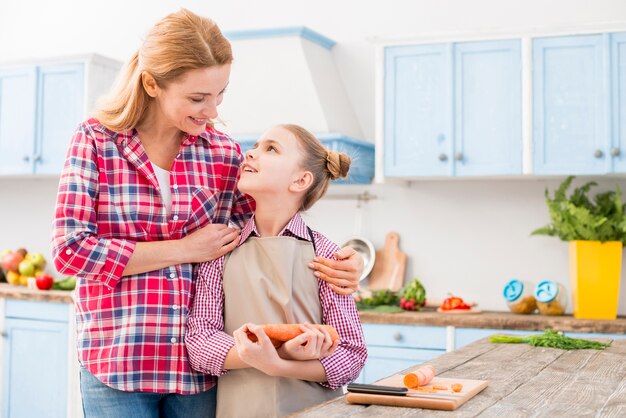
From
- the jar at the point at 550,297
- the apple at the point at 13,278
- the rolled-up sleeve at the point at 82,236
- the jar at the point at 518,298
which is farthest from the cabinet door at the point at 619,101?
the apple at the point at 13,278

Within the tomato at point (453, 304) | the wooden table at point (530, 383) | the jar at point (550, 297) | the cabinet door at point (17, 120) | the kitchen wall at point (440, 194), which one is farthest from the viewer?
the cabinet door at point (17, 120)

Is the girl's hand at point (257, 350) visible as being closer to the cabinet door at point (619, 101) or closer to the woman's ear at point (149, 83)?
the woman's ear at point (149, 83)

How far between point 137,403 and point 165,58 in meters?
0.75

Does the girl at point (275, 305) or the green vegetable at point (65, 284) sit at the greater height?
the girl at point (275, 305)

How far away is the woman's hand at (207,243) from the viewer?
1.85 m

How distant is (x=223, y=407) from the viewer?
180cm

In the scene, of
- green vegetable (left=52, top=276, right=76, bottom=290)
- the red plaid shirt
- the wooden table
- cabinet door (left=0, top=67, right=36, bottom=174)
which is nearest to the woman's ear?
the red plaid shirt

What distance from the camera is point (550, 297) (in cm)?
396

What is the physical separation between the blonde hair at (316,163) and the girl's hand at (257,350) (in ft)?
1.58

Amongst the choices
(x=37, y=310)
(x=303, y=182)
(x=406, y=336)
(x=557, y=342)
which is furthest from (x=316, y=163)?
(x=37, y=310)

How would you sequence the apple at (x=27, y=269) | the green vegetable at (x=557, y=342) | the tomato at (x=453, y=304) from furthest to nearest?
the apple at (x=27, y=269)
the tomato at (x=453, y=304)
the green vegetable at (x=557, y=342)

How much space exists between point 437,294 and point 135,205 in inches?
113

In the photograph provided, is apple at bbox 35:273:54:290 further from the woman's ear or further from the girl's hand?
→ the girl's hand

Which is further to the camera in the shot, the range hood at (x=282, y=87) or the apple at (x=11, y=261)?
the apple at (x=11, y=261)
